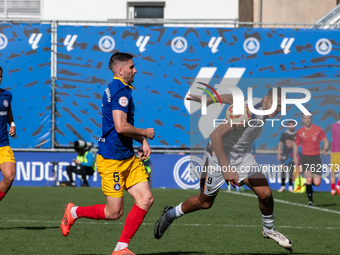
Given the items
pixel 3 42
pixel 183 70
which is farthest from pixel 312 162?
pixel 3 42

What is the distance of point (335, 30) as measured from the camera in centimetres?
1938

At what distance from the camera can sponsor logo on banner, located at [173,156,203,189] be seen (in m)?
18.4

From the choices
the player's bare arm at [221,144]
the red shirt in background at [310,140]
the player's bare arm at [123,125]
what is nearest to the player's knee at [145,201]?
the player's bare arm at [123,125]

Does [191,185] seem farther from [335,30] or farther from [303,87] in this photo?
[335,30]

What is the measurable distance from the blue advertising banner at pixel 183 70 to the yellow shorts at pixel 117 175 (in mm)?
12996

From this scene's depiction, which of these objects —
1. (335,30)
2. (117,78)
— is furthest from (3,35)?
(117,78)

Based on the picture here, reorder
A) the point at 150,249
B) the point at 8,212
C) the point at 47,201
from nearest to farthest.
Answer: the point at 150,249, the point at 8,212, the point at 47,201

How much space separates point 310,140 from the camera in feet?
43.1

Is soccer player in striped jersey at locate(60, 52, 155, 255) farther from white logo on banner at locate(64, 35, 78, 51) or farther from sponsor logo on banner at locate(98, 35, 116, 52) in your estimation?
white logo on banner at locate(64, 35, 78, 51)

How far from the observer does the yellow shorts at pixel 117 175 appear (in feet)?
18.1

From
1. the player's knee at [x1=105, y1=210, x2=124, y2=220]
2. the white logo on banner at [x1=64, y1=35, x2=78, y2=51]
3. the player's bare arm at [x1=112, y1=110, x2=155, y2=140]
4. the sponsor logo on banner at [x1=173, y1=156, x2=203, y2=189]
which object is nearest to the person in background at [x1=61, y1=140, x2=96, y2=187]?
the sponsor logo on banner at [x1=173, y1=156, x2=203, y2=189]

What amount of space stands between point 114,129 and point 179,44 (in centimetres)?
1401

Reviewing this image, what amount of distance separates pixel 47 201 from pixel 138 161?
732 centimetres

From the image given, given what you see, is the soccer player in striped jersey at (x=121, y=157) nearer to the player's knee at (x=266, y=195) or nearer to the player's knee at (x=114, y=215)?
the player's knee at (x=114, y=215)
